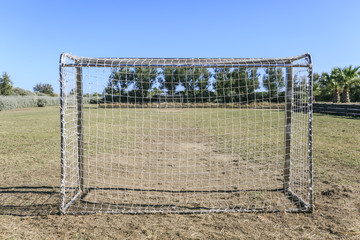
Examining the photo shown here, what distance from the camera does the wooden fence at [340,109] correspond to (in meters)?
17.3

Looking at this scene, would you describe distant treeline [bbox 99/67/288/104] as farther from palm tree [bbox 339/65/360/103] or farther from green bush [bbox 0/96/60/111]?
green bush [bbox 0/96/60/111]

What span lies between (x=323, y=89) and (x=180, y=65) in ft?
128

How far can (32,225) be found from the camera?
10.3 feet

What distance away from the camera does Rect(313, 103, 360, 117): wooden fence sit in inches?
681

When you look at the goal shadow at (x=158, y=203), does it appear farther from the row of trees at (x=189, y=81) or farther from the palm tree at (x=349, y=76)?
the palm tree at (x=349, y=76)

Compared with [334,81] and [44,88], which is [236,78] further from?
[44,88]

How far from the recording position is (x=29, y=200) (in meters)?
3.86

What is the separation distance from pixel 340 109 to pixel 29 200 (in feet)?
68.0

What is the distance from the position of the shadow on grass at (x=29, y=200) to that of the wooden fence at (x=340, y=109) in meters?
19.3

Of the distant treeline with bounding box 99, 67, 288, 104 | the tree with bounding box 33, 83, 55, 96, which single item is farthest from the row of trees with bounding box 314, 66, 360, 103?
the tree with bounding box 33, 83, 55, 96

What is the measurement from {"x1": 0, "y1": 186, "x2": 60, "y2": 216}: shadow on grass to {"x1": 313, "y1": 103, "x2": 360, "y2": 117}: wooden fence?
19280 millimetres

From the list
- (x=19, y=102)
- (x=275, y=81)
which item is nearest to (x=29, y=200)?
(x=275, y=81)

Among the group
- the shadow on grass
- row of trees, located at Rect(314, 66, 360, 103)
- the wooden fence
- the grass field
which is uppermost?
row of trees, located at Rect(314, 66, 360, 103)

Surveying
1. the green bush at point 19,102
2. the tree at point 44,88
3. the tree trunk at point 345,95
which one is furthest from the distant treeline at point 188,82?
the tree at point 44,88
